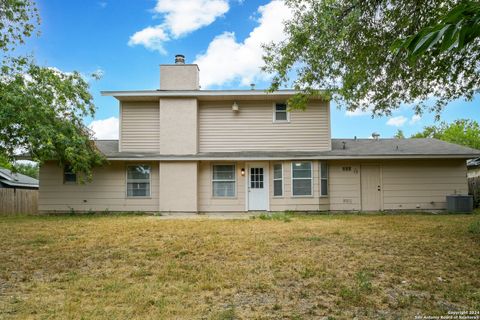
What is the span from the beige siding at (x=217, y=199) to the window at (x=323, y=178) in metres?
3.01

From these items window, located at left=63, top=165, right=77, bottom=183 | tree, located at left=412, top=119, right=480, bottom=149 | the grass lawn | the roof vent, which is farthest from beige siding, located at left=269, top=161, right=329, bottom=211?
tree, located at left=412, top=119, right=480, bottom=149

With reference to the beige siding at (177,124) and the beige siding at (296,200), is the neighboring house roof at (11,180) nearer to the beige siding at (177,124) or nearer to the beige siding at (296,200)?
the beige siding at (177,124)

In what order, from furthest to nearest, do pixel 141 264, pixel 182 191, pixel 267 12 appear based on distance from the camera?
pixel 182 191
pixel 267 12
pixel 141 264

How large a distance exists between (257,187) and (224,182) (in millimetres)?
1326

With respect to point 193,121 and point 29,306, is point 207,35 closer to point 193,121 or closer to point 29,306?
point 193,121

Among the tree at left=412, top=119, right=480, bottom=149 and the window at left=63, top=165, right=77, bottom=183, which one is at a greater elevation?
the tree at left=412, top=119, right=480, bottom=149

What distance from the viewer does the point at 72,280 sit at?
4.18 meters

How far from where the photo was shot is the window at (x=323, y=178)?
1327 cm

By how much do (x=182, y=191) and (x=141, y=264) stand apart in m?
8.33

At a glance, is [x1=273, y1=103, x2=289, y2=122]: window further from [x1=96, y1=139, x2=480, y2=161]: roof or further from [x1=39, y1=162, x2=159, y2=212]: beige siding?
[x1=39, y1=162, x2=159, y2=212]: beige siding

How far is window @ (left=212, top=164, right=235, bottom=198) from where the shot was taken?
13.7 m

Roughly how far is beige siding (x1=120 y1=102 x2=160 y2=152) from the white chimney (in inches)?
38.2

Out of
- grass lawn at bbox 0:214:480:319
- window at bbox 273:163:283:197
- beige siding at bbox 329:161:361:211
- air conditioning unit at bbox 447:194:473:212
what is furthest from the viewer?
beige siding at bbox 329:161:361:211

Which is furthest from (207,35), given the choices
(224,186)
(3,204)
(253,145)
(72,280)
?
(72,280)
